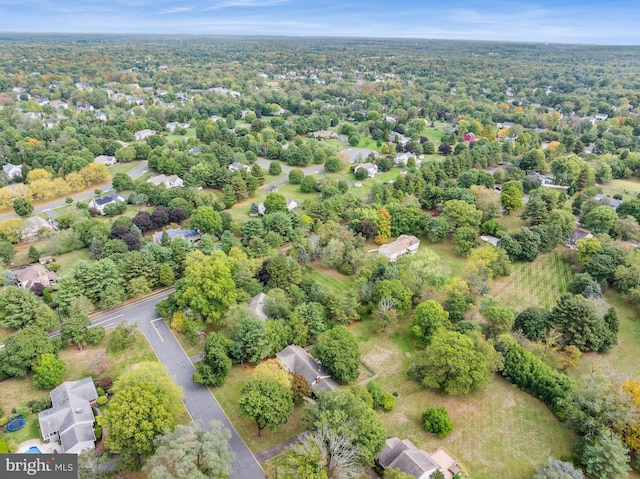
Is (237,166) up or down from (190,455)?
up

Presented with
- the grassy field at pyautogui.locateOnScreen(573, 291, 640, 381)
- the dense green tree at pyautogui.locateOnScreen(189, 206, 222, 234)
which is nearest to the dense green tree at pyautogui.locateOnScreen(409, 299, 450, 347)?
the grassy field at pyautogui.locateOnScreen(573, 291, 640, 381)

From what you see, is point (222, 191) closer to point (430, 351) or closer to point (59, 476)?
point (430, 351)

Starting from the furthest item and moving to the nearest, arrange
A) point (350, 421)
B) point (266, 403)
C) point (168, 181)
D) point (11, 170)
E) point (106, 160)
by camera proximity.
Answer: point (106, 160) → point (11, 170) → point (168, 181) → point (266, 403) → point (350, 421)

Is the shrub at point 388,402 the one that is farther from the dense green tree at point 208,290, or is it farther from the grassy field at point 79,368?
the grassy field at point 79,368

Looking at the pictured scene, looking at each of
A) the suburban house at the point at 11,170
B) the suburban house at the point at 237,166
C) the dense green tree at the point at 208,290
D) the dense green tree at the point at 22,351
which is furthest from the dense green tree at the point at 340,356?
the suburban house at the point at 11,170

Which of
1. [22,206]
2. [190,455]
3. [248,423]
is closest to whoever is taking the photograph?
[190,455]

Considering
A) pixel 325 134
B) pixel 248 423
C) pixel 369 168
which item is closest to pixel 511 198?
pixel 369 168

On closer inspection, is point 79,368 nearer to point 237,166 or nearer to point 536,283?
point 536,283
